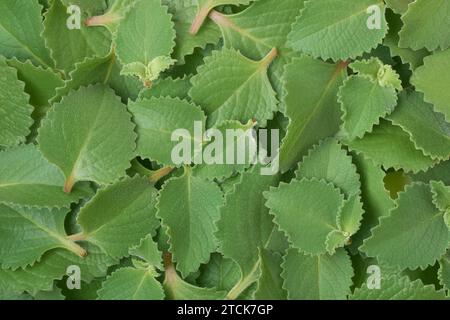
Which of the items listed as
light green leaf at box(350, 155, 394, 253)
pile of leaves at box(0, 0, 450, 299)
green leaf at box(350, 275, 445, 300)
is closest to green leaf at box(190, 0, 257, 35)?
pile of leaves at box(0, 0, 450, 299)

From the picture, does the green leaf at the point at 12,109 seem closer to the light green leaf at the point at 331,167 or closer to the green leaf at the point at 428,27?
the light green leaf at the point at 331,167

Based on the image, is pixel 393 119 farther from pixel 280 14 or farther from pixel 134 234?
pixel 134 234

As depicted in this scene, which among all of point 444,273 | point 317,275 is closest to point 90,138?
point 317,275

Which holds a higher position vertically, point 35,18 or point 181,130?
point 35,18

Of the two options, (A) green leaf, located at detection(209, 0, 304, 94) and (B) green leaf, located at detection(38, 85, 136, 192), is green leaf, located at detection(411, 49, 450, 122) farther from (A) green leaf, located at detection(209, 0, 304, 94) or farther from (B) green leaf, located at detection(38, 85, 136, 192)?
(B) green leaf, located at detection(38, 85, 136, 192)
